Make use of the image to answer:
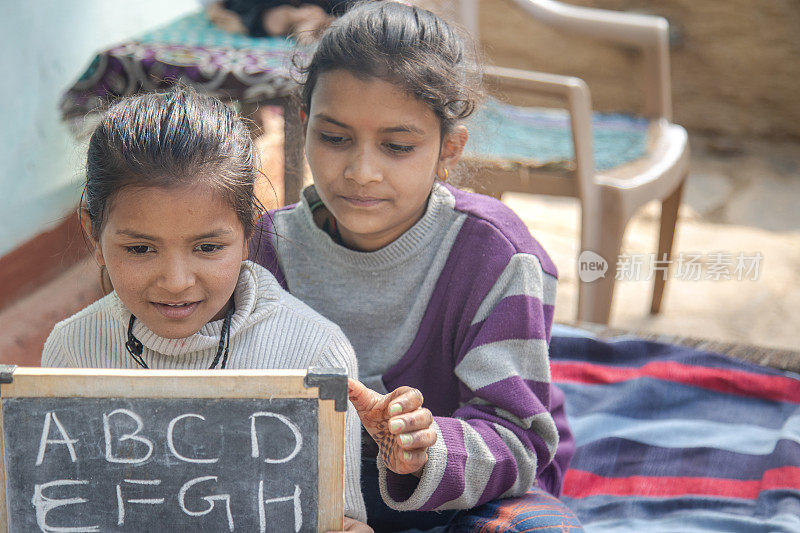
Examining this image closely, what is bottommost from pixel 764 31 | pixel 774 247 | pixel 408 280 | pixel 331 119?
pixel 774 247

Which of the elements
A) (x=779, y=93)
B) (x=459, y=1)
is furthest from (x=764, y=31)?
(x=459, y=1)

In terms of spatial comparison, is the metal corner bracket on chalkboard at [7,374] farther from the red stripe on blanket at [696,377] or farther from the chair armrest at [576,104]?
the chair armrest at [576,104]

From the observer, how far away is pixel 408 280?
156 cm

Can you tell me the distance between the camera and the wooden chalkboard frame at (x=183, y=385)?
1.04 m

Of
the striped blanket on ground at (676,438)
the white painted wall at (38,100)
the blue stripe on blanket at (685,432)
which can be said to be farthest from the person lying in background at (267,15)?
the blue stripe on blanket at (685,432)

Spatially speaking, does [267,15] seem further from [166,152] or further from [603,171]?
[166,152]

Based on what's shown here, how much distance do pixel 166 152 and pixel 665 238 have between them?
102 inches

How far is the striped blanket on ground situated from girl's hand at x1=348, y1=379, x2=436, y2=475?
74cm

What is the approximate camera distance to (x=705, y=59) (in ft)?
16.7

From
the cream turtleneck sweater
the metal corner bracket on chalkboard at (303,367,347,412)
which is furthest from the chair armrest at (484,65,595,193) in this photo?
the metal corner bracket on chalkboard at (303,367,347,412)

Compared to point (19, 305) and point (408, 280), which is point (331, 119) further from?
point (19, 305)

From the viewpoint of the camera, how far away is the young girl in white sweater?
1168 mm

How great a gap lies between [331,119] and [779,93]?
14.3 feet

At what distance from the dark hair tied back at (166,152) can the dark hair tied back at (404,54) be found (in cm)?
28
